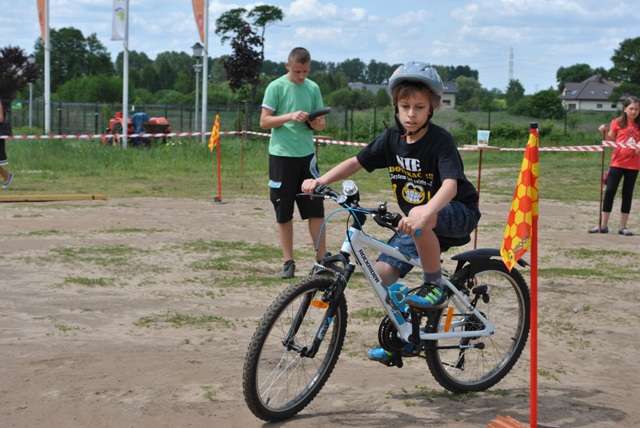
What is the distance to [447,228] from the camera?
469 centimetres

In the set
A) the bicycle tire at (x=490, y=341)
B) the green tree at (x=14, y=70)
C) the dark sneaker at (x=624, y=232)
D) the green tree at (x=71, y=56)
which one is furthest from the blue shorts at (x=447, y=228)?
the green tree at (x=71, y=56)

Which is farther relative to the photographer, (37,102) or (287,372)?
(37,102)

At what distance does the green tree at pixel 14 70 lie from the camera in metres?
47.5

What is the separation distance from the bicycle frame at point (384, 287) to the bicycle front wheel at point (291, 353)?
202 mm

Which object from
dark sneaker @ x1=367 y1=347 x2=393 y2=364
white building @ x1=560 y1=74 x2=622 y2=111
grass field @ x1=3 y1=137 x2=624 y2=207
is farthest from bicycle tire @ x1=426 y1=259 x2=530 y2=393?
white building @ x1=560 y1=74 x2=622 y2=111

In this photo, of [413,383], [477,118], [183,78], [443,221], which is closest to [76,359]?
[413,383]

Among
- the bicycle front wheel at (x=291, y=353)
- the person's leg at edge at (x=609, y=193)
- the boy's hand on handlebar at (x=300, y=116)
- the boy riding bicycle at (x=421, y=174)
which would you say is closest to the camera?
the bicycle front wheel at (x=291, y=353)

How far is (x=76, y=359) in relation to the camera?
5516 mm

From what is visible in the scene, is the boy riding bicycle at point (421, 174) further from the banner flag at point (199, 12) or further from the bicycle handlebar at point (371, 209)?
the banner flag at point (199, 12)

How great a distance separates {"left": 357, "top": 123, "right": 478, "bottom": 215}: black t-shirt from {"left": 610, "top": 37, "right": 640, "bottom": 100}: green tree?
8079 centimetres

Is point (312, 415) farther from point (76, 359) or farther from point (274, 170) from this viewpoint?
point (274, 170)

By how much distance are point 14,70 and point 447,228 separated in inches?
1832

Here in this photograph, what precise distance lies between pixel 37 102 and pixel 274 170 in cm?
4495

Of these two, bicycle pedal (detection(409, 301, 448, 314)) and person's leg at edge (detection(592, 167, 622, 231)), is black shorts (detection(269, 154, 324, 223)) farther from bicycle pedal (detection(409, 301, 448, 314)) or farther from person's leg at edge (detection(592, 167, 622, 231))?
person's leg at edge (detection(592, 167, 622, 231))
